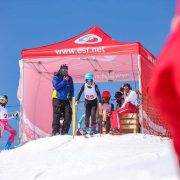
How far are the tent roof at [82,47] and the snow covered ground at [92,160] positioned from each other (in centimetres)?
259

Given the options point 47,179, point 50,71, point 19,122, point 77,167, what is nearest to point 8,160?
point 77,167

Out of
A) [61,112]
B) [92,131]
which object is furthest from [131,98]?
[61,112]

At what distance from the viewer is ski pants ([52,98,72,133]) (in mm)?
9375

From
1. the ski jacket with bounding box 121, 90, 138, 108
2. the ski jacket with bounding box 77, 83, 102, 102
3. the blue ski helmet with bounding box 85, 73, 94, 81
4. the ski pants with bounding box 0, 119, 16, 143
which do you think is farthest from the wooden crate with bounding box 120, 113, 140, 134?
the ski pants with bounding box 0, 119, 16, 143

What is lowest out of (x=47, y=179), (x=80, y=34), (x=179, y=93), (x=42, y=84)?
(x=47, y=179)

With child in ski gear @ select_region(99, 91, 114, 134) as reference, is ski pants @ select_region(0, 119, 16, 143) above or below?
below

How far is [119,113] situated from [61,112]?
1.36m

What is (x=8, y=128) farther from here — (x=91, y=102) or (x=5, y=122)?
(x=91, y=102)

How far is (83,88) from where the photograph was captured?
9547 millimetres

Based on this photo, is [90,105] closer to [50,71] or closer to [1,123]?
[1,123]

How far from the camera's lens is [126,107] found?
926cm

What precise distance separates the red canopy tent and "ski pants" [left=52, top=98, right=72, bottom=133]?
1.56 meters

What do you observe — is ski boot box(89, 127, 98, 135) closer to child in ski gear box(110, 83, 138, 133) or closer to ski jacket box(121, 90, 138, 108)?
child in ski gear box(110, 83, 138, 133)

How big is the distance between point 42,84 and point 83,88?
143 inches
